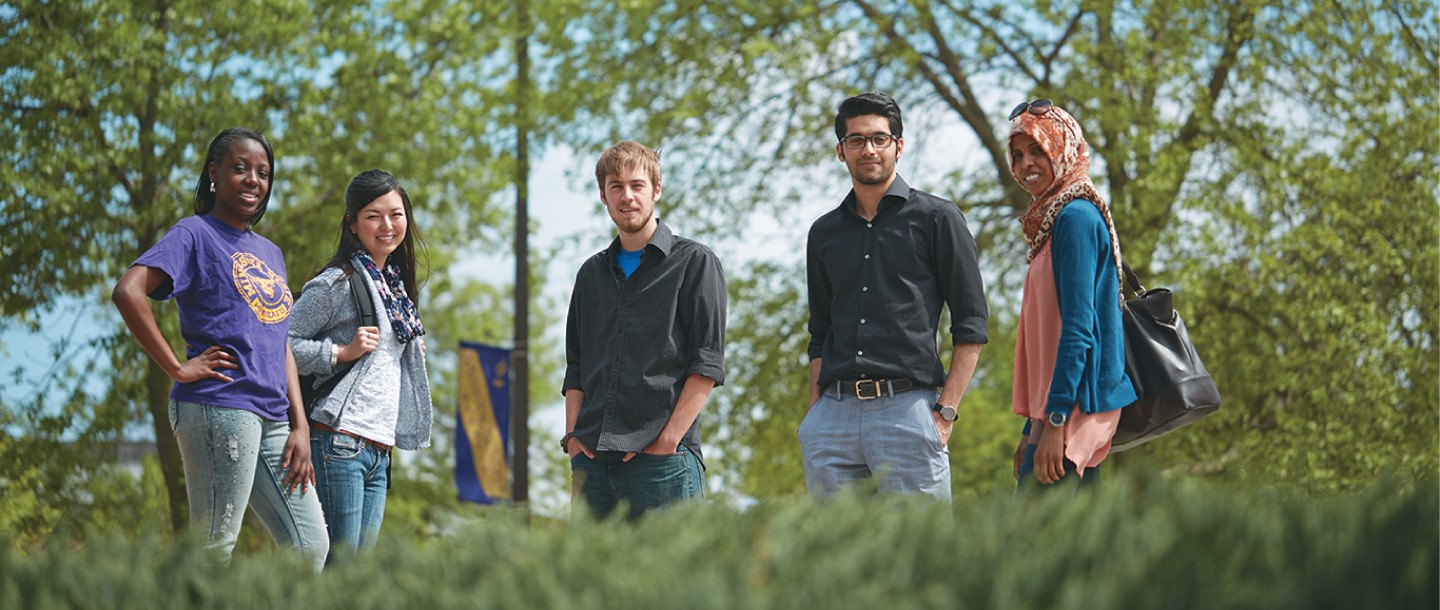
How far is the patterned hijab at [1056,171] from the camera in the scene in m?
4.14

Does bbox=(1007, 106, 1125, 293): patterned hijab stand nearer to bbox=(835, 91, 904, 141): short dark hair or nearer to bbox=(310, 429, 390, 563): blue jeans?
bbox=(835, 91, 904, 141): short dark hair

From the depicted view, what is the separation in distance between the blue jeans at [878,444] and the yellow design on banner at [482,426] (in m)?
9.47

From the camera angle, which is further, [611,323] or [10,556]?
[611,323]

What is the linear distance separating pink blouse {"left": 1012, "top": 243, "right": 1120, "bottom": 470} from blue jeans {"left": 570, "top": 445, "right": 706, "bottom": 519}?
1.10m

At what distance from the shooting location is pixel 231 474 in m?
4.32

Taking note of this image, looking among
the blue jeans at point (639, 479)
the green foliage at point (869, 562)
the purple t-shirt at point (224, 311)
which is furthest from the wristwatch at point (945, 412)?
the purple t-shirt at point (224, 311)

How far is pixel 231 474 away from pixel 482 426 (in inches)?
394

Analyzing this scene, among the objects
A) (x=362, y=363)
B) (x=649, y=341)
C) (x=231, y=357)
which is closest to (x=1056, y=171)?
(x=649, y=341)

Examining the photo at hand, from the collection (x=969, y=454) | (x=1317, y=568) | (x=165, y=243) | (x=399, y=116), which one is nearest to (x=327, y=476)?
(x=165, y=243)

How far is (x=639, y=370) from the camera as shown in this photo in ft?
15.0

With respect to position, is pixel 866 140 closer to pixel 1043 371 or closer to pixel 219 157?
pixel 1043 371

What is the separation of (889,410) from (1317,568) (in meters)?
2.24

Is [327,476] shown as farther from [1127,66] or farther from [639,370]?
[1127,66]

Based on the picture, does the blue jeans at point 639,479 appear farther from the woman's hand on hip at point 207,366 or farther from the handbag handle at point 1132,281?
the handbag handle at point 1132,281
